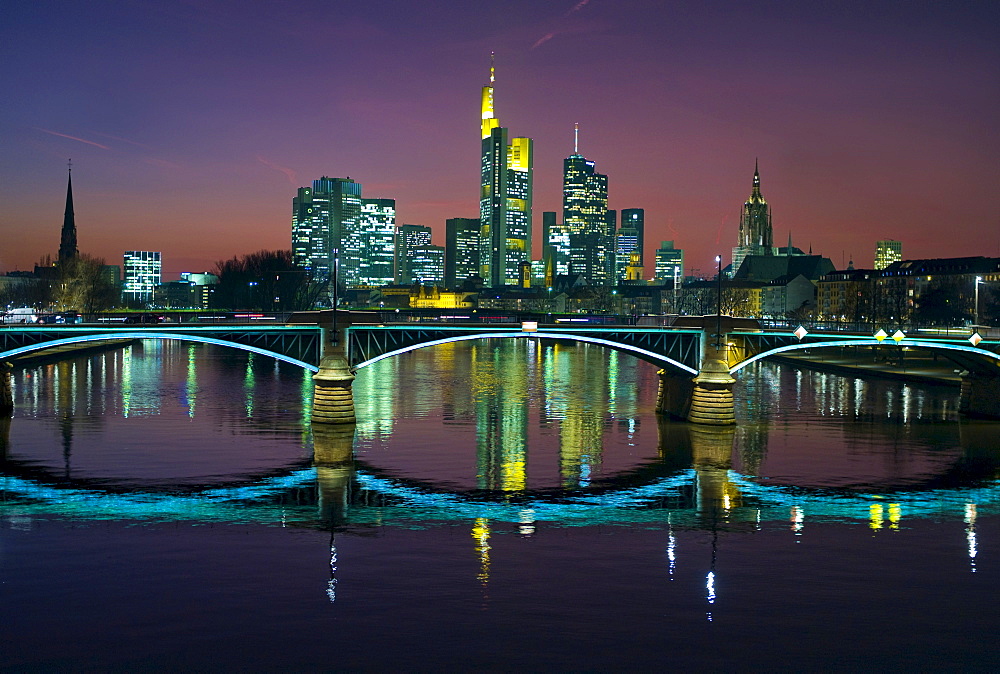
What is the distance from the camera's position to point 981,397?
8219 centimetres

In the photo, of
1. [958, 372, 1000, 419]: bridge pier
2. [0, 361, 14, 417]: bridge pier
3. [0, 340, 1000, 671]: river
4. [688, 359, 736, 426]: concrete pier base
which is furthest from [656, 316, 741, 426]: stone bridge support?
[0, 361, 14, 417]: bridge pier

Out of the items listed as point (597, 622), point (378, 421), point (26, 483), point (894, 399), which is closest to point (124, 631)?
point (597, 622)

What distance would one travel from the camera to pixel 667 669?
27469 millimetres

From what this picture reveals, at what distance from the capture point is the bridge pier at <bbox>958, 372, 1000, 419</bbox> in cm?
8138

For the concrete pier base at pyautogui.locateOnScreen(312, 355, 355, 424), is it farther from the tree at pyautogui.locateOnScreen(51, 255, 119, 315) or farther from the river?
the tree at pyautogui.locateOnScreen(51, 255, 119, 315)

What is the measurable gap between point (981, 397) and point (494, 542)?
57.3 meters

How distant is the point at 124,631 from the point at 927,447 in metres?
53.7

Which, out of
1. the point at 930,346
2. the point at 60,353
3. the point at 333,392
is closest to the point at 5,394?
the point at 333,392

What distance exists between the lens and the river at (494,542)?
29000 millimetres

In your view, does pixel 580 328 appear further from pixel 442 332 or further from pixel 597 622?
pixel 597 622

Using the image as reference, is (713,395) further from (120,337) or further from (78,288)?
(78,288)

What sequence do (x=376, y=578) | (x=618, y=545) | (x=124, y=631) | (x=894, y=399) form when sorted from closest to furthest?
(x=124, y=631), (x=376, y=578), (x=618, y=545), (x=894, y=399)

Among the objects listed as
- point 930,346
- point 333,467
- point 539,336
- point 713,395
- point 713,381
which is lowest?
point 333,467

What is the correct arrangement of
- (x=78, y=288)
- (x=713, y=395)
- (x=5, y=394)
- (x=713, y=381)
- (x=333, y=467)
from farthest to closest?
(x=78, y=288), (x=5, y=394), (x=713, y=395), (x=713, y=381), (x=333, y=467)
